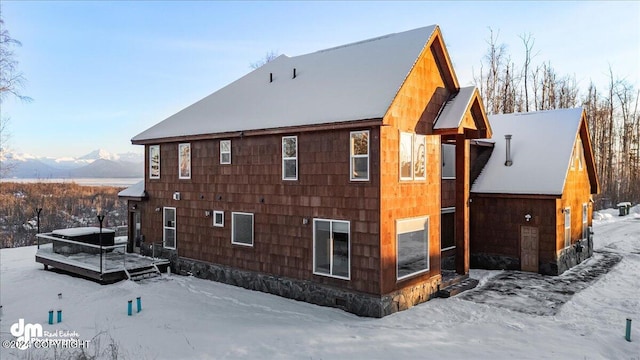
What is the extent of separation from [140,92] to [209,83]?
4496 millimetres

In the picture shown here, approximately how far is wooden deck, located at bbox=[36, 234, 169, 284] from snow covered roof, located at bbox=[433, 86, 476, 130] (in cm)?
1157

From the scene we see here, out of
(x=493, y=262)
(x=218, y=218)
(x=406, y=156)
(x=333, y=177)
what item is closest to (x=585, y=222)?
(x=493, y=262)

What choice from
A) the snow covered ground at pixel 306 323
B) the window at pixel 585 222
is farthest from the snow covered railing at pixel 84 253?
the window at pixel 585 222

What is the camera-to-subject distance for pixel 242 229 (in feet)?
46.7

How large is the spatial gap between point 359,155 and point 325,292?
13.2ft

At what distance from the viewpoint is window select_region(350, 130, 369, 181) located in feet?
36.0

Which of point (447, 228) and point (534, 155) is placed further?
point (534, 155)

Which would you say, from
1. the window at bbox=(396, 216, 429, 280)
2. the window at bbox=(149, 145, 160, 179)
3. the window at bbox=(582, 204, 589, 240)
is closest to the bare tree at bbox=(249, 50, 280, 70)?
the window at bbox=(149, 145, 160, 179)

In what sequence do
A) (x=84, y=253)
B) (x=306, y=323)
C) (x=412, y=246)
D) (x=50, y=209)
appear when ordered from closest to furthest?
(x=306, y=323) < (x=412, y=246) < (x=84, y=253) < (x=50, y=209)

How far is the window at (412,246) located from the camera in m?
11.5

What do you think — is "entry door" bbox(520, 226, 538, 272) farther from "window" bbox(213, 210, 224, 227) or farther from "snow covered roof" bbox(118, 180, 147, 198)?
"snow covered roof" bbox(118, 180, 147, 198)

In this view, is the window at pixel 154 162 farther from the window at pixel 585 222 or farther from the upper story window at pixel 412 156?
the window at pixel 585 222

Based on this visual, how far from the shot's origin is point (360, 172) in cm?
1108

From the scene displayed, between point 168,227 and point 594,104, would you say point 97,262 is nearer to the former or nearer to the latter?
point 168,227
